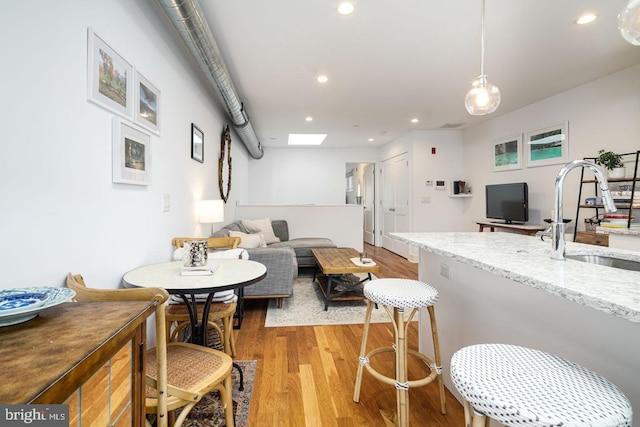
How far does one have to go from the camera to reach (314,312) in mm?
2998

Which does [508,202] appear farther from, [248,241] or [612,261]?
[248,241]

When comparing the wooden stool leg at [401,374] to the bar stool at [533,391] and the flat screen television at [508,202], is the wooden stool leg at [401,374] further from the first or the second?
the flat screen television at [508,202]

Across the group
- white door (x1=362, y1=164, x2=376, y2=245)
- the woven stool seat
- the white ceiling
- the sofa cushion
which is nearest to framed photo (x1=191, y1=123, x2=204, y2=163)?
the white ceiling

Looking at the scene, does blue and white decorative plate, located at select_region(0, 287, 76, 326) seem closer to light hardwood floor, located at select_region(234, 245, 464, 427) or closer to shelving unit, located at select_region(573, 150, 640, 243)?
light hardwood floor, located at select_region(234, 245, 464, 427)

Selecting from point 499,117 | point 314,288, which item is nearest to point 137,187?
point 314,288

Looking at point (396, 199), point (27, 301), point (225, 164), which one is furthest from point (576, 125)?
point (27, 301)

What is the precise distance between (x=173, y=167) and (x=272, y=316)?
1.66 metres

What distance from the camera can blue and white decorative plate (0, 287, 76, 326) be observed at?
25.2 inches

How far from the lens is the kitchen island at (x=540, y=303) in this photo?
798 mm

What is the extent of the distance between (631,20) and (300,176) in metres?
6.45

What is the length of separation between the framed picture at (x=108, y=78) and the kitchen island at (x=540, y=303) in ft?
5.73

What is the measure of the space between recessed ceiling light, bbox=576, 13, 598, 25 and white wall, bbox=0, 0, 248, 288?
10.3 ft

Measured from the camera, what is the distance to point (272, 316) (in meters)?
2.91

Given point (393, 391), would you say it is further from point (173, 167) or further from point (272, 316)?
point (173, 167)
